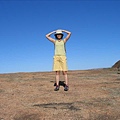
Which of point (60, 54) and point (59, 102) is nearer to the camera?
point (59, 102)

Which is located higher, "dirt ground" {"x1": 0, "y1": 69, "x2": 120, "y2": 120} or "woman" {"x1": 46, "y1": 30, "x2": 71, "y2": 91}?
"woman" {"x1": 46, "y1": 30, "x2": 71, "y2": 91}

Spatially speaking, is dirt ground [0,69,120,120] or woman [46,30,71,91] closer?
dirt ground [0,69,120,120]

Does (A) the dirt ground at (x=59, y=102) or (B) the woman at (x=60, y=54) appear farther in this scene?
(B) the woman at (x=60, y=54)

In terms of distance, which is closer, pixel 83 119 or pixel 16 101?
pixel 83 119

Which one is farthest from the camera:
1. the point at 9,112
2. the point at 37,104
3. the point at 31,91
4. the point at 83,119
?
the point at 31,91

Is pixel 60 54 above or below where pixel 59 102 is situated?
above

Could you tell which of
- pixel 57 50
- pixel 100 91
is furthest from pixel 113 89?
pixel 57 50

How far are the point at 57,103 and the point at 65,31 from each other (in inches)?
143

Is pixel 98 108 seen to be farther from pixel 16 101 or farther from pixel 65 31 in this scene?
pixel 65 31

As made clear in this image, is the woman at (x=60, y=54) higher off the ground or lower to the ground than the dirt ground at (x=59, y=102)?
higher

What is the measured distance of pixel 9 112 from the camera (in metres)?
7.98

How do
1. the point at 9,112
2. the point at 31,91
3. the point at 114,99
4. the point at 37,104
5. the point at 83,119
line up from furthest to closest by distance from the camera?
the point at 31,91 < the point at 114,99 < the point at 37,104 < the point at 9,112 < the point at 83,119

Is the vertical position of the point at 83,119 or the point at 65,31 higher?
the point at 65,31

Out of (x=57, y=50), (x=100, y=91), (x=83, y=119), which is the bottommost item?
(x=83, y=119)
